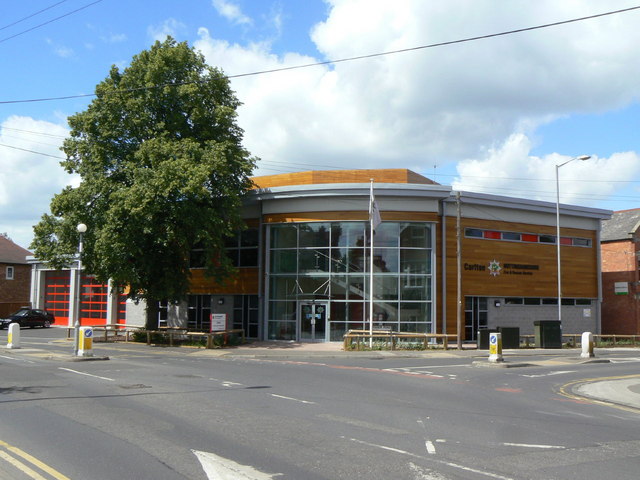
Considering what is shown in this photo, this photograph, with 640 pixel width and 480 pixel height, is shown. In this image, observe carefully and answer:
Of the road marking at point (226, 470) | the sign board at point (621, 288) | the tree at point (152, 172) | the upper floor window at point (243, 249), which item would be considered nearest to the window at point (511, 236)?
the sign board at point (621, 288)

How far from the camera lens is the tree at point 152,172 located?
90.2 feet

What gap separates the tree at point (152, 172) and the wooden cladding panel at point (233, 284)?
3.22 meters

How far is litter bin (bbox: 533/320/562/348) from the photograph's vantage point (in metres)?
30.9

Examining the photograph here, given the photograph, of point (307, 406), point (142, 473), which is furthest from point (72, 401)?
point (142, 473)

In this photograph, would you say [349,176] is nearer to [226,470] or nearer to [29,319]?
[226,470]

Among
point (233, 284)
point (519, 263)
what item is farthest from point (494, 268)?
point (233, 284)

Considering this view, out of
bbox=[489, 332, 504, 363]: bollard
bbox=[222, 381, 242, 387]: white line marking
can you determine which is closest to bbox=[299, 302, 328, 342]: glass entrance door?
bbox=[489, 332, 504, 363]: bollard

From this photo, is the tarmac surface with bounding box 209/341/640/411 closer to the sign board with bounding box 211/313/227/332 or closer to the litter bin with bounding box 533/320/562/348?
the litter bin with bounding box 533/320/562/348

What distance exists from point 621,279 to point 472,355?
21539 mm

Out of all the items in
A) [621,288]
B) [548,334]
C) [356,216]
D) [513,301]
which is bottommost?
[548,334]

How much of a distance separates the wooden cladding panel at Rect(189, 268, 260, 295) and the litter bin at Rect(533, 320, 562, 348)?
589 inches

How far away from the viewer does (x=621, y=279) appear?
42375 mm

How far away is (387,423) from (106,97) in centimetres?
2460

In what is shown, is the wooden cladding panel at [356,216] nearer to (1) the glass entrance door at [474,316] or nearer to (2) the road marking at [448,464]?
(1) the glass entrance door at [474,316]
